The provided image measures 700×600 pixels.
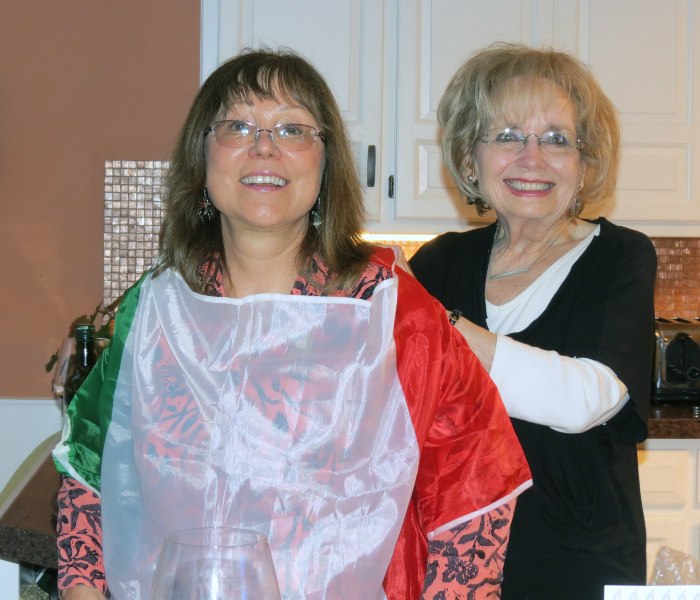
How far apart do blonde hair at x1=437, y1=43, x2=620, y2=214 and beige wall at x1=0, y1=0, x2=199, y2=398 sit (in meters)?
1.64

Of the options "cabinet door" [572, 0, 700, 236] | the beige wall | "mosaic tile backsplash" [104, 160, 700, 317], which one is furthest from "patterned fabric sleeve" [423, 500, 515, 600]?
the beige wall

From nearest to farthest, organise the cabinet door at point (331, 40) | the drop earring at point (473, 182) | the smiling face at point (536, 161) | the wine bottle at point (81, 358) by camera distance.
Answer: the smiling face at point (536, 161) < the drop earring at point (473, 182) < the wine bottle at point (81, 358) < the cabinet door at point (331, 40)

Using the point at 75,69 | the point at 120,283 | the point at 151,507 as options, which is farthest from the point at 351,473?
the point at 75,69

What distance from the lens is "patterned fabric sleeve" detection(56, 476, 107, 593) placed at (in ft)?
3.98

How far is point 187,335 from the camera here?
1236 mm

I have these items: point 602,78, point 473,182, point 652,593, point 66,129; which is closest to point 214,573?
point 652,593

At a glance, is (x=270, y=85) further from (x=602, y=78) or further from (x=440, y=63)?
(x=602, y=78)

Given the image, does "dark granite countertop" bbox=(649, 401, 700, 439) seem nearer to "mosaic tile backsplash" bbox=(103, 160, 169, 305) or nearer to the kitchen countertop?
the kitchen countertop

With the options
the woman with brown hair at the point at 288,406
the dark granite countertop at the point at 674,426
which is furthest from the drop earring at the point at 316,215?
the dark granite countertop at the point at 674,426

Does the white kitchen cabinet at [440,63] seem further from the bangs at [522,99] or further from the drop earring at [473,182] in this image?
the bangs at [522,99]

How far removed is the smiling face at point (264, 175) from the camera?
1.23 meters

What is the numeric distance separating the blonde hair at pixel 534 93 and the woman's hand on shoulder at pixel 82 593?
0.90 m

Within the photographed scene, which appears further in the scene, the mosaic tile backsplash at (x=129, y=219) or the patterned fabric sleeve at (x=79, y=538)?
the mosaic tile backsplash at (x=129, y=219)

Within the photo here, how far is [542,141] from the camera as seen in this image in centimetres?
154
